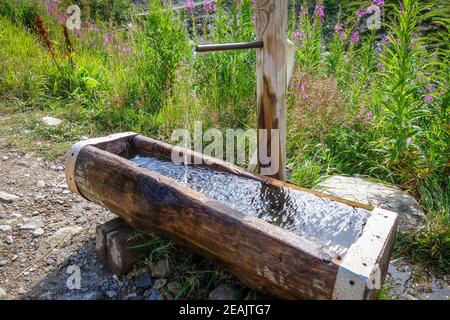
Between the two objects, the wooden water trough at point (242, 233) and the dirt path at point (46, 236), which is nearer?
the wooden water trough at point (242, 233)

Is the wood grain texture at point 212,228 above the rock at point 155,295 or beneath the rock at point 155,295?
above

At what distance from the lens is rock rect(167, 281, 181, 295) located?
6.48 ft

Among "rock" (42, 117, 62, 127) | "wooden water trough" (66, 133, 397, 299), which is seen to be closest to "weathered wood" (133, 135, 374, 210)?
"wooden water trough" (66, 133, 397, 299)

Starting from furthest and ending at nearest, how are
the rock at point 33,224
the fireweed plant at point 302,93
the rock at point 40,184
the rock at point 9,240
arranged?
the rock at point 40,184, the fireweed plant at point 302,93, the rock at point 33,224, the rock at point 9,240

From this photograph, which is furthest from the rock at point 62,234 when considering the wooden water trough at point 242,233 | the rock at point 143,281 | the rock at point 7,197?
the rock at point 143,281

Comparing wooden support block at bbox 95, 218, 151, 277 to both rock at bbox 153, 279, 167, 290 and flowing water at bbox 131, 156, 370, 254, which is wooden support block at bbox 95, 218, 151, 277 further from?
flowing water at bbox 131, 156, 370, 254

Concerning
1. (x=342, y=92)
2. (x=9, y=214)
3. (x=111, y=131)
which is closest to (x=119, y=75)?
(x=111, y=131)

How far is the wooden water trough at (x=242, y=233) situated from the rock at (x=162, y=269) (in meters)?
0.19

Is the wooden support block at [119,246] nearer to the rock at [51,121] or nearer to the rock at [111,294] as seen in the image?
the rock at [111,294]

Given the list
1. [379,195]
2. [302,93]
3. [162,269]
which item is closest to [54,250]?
[162,269]

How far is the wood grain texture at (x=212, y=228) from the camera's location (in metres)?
1.45

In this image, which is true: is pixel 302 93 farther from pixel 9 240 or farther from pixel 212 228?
pixel 9 240
